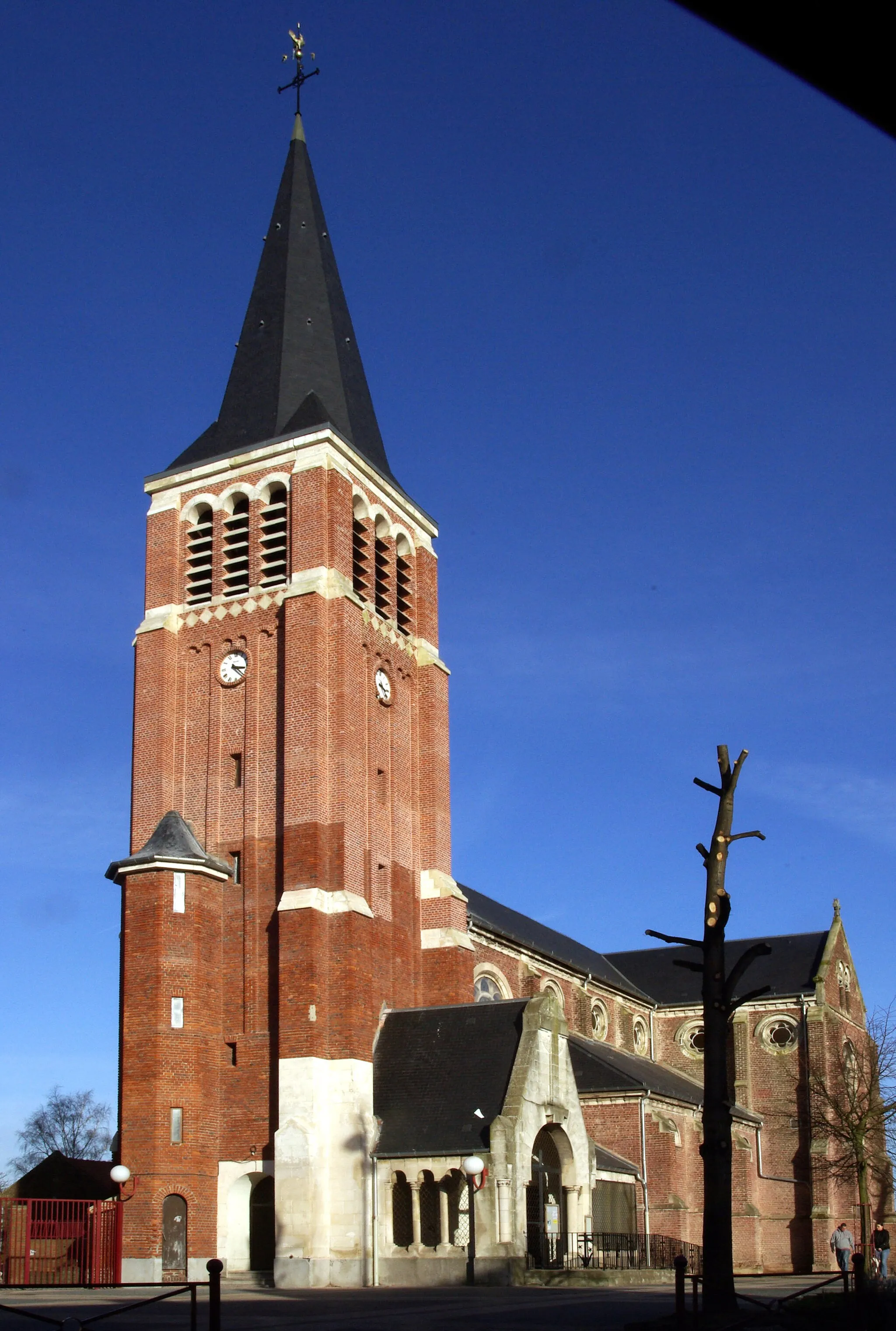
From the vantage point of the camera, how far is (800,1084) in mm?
54469

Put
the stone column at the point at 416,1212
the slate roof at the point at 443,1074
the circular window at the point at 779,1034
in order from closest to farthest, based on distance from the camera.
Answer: the stone column at the point at 416,1212 → the slate roof at the point at 443,1074 → the circular window at the point at 779,1034

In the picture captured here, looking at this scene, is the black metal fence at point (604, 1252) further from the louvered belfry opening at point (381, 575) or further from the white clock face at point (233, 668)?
the louvered belfry opening at point (381, 575)

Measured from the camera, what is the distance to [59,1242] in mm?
29812

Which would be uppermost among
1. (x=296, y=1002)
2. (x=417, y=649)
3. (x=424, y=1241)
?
(x=417, y=649)

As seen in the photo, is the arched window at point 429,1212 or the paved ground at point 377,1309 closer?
the paved ground at point 377,1309

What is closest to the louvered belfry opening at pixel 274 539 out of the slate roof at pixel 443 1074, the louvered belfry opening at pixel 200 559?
the louvered belfry opening at pixel 200 559

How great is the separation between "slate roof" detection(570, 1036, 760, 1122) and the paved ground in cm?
1105

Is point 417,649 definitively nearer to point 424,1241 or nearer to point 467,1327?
point 424,1241

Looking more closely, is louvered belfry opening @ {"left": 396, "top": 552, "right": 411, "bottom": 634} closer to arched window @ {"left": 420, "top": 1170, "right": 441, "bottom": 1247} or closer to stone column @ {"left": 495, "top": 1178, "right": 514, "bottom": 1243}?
arched window @ {"left": 420, "top": 1170, "right": 441, "bottom": 1247}

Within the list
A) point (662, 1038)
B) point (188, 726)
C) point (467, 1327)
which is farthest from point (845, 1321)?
point (662, 1038)

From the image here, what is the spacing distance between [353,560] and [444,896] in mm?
9984

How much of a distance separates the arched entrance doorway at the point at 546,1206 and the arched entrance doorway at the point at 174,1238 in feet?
25.7

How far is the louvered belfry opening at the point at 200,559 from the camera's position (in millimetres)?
39469

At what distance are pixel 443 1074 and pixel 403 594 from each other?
15507 mm
